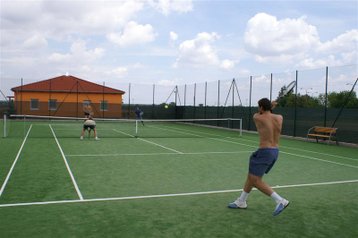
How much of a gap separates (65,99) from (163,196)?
→ 33057 millimetres

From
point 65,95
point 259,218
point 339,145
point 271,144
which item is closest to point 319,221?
point 259,218

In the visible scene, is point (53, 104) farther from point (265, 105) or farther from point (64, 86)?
point (265, 105)

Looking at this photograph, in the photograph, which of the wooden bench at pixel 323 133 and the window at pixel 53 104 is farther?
the window at pixel 53 104

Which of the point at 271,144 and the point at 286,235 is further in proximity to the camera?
the point at 271,144

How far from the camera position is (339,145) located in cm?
1695

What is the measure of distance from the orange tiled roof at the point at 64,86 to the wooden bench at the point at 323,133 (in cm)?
2354

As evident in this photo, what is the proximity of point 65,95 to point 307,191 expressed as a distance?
3356cm

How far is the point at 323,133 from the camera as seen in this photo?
18.2 m

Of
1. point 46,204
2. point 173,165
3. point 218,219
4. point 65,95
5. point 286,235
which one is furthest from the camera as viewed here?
point 65,95

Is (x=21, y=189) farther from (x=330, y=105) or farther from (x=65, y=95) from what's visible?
(x=65, y=95)

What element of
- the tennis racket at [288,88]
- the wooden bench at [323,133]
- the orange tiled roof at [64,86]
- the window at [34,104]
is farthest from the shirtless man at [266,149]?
the window at [34,104]

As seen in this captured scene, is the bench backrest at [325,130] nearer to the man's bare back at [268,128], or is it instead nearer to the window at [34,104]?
the man's bare back at [268,128]

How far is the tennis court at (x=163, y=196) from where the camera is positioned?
16.4 ft

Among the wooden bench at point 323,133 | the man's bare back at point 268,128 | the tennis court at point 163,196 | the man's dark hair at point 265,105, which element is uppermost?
the man's dark hair at point 265,105
